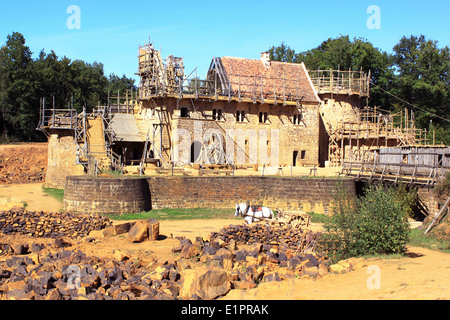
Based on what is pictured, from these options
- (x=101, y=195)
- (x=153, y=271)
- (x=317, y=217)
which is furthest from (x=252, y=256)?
(x=101, y=195)

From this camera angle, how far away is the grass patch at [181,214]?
29.6m

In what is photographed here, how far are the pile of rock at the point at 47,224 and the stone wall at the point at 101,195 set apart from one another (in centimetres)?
316

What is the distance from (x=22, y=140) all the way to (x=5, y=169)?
9.99 meters

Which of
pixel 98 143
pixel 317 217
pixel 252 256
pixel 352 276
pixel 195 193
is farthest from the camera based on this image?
pixel 98 143

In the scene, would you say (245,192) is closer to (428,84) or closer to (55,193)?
(55,193)

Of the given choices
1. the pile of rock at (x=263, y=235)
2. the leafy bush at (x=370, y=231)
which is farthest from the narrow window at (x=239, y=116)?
the leafy bush at (x=370, y=231)

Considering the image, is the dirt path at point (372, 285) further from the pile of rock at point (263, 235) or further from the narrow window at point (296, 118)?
the narrow window at point (296, 118)

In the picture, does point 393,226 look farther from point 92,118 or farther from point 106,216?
point 92,118

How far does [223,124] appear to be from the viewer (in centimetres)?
4150

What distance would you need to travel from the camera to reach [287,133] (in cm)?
4409

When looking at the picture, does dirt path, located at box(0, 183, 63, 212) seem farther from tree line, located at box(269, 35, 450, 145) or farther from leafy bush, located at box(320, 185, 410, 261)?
tree line, located at box(269, 35, 450, 145)

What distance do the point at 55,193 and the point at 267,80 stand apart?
2008 cm

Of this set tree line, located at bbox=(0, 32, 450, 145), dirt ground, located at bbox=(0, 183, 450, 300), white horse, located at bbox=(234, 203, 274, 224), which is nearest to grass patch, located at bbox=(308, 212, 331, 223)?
white horse, located at bbox=(234, 203, 274, 224)

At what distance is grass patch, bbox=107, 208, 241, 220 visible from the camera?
29636mm
